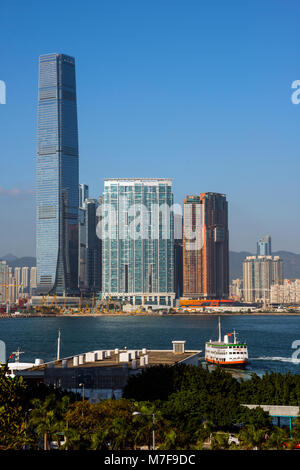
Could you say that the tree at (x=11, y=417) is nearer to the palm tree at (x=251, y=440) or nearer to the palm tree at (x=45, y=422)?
the palm tree at (x=45, y=422)

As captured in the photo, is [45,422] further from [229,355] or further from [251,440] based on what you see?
[229,355]

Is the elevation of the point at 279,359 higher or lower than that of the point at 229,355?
lower

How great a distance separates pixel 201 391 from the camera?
2894 centimetres

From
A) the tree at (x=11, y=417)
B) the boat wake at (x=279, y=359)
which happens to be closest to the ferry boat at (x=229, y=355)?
the boat wake at (x=279, y=359)

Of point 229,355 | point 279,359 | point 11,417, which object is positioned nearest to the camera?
point 11,417

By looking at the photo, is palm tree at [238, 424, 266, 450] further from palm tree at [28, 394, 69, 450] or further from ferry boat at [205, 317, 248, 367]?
ferry boat at [205, 317, 248, 367]

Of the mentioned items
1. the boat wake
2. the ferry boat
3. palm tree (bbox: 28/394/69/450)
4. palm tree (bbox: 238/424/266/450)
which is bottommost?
the boat wake

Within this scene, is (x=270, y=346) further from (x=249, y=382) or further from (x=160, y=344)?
(x=249, y=382)

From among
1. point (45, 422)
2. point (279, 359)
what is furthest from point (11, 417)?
point (279, 359)

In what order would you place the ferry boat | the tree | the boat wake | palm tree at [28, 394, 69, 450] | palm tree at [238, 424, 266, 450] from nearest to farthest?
the tree, palm tree at [238, 424, 266, 450], palm tree at [28, 394, 69, 450], the ferry boat, the boat wake

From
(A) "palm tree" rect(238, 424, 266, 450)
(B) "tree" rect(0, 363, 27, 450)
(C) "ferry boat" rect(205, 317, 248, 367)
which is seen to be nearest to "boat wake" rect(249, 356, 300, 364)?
(C) "ferry boat" rect(205, 317, 248, 367)

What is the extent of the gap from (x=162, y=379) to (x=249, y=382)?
427 centimetres
